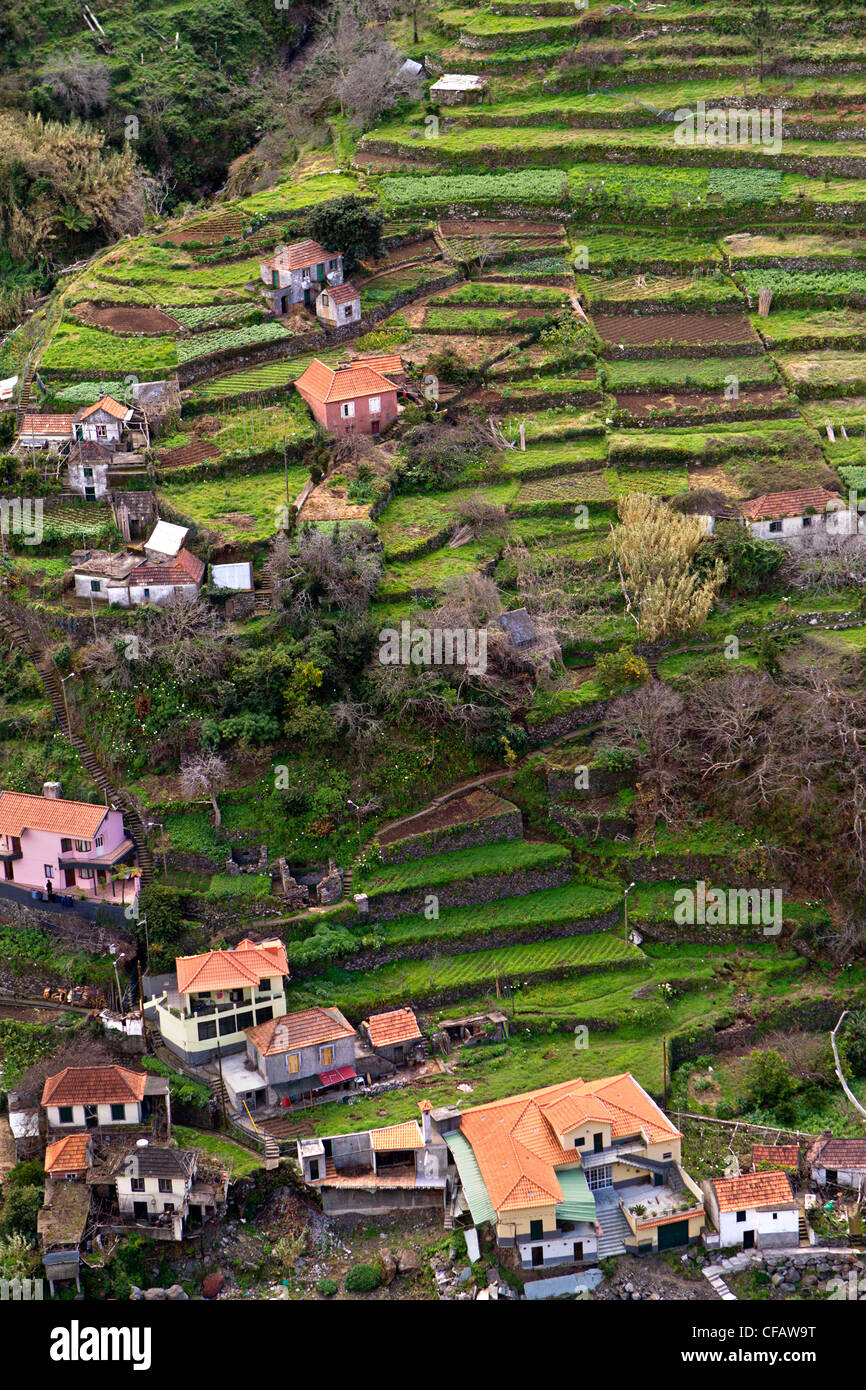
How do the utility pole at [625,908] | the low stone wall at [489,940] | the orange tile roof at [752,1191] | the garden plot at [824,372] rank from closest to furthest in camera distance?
the orange tile roof at [752,1191]
the low stone wall at [489,940]
the utility pole at [625,908]
the garden plot at [824,372]

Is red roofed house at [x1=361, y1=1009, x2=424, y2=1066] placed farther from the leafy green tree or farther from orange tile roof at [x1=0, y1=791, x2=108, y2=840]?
the leafy green tree

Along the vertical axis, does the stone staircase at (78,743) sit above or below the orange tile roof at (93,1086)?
above

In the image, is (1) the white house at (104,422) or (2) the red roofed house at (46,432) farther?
(2) the red roofed house at (46,432)

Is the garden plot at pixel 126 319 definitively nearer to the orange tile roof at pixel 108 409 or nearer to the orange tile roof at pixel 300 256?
the orange tile roof at pixel 300 256

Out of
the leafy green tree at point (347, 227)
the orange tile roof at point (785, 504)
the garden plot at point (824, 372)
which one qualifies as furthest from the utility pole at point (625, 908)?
the leafy green tree at point (347, 227)

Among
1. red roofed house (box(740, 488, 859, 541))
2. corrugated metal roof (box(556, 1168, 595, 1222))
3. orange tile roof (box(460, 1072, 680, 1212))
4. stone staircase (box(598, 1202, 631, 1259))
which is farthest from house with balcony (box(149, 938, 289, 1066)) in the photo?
red roofed house (box(740, 488, 859, 541))

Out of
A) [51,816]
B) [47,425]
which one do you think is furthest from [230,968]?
[47,425]

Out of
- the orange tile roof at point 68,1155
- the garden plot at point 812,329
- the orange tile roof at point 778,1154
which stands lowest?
the orange tile roof at point 778,1154
